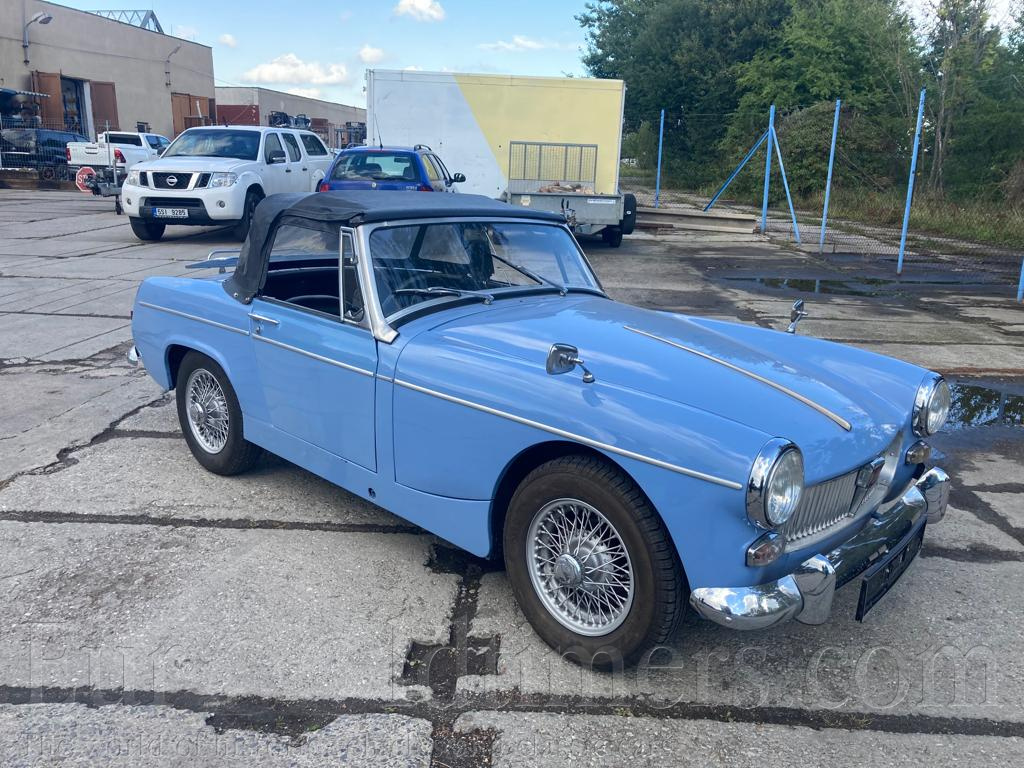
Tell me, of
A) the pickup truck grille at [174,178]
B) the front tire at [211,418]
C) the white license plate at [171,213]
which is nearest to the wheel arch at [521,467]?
the front tire at [211,418]

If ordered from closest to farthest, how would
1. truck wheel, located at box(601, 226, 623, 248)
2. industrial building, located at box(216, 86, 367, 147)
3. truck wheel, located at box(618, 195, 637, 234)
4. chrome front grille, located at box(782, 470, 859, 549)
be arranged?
chrome front grille, located at box(782, 470, 859, 549) → truck wheel, located at box(618, 195, 637, 234) → truck wheel, located at box(601, 226, 623, 248) → industrial building, located at box(216, 86, 367, 147)

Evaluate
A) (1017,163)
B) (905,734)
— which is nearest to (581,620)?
(905,734)

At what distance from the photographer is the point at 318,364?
12.6ft

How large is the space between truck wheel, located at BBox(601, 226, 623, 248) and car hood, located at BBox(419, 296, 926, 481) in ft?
39.7

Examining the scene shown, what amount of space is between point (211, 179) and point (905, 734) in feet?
44.5

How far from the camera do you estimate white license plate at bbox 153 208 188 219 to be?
13.9 metres

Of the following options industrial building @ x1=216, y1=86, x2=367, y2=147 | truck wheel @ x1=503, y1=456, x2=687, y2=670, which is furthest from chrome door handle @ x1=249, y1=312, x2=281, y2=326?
industrial building @ x1=216, y1=86, x2=367, y2=147

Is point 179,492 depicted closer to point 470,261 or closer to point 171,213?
point 470,261

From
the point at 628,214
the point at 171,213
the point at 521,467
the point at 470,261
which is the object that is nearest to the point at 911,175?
the point at 628,214

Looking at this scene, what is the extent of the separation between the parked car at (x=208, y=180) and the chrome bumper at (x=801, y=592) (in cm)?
1202

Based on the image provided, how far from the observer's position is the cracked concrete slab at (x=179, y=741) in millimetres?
2564

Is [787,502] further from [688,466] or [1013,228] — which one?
[1013,228]

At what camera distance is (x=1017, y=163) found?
20734mm

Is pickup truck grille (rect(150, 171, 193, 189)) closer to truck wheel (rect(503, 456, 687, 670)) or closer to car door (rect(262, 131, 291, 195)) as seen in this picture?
car door (rect(262, 131, 291, 195))
